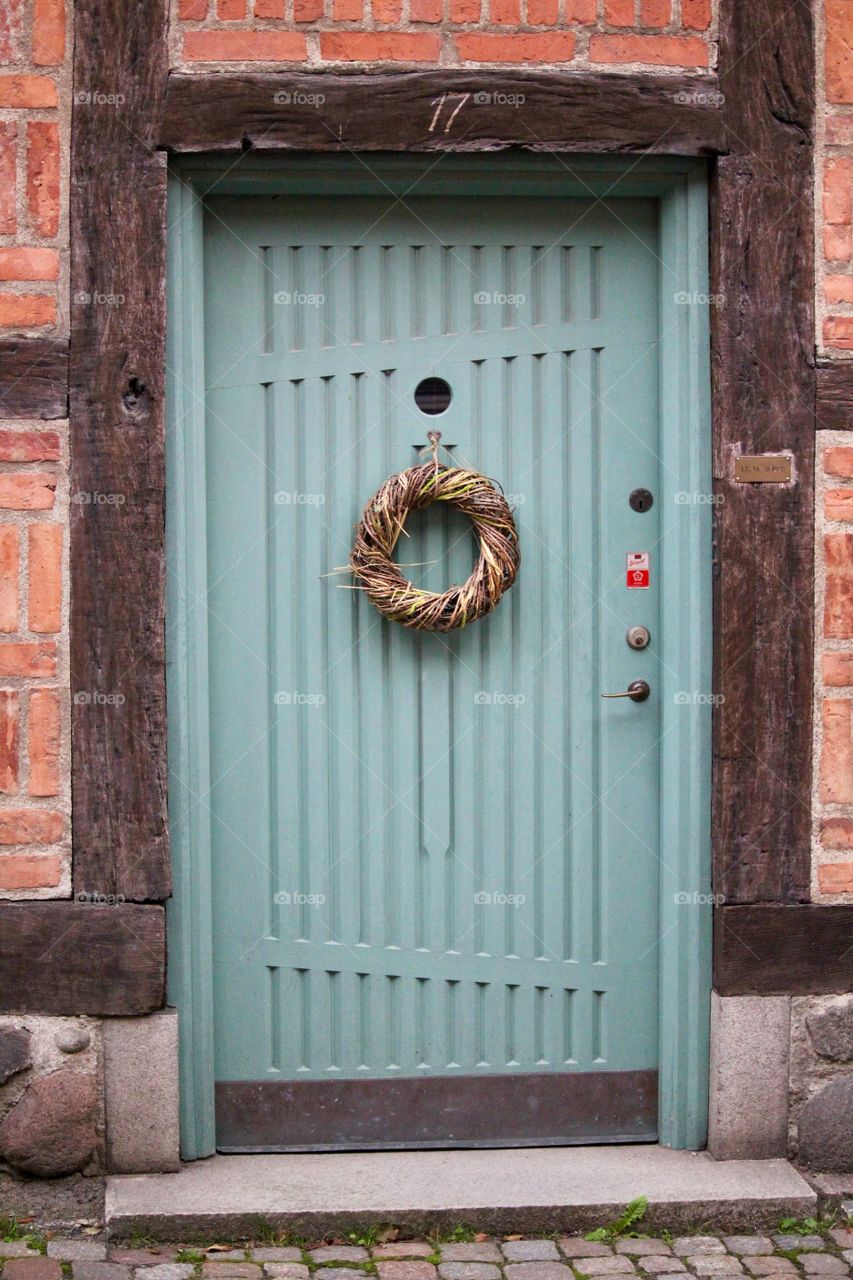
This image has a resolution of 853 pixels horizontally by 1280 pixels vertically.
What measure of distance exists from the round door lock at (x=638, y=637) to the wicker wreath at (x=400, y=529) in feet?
1.36

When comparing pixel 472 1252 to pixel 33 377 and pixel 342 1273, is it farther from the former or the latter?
pixel 33 377

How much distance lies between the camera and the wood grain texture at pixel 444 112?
3.59 meters

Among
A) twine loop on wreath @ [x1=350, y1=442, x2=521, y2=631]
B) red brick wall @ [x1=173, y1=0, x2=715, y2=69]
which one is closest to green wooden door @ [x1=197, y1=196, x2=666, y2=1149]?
twine loop on wreath @ [x1=350, y1=442, x2=521, y2=631]

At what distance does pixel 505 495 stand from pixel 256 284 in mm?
890

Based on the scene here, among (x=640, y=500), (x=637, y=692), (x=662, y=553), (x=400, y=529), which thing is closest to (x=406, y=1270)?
(x=637, y=692)

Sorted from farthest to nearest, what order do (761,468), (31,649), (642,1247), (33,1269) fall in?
1. (761,468)
2. (31,649)
3. (642,1247)
4. (33,1269)

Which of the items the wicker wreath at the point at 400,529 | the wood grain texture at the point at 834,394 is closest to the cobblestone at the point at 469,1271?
the wicker wreath at the point at 400,529

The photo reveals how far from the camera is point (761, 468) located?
149 inches

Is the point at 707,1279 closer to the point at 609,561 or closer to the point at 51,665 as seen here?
the point at 609,561

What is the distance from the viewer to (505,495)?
3908 millimetres

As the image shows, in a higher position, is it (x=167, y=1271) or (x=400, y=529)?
(x=400, y=529)

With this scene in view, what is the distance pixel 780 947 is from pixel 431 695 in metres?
1.17

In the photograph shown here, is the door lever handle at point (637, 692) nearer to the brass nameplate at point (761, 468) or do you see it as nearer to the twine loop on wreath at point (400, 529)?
the twine loop on wreath at point (400, 529)

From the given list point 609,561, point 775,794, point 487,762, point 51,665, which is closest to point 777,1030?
point 775,794
